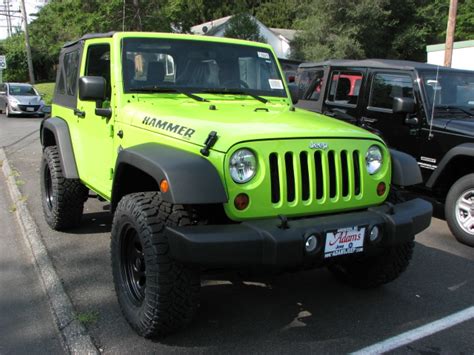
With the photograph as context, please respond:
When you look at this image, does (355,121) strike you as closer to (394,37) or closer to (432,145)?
(432,145)

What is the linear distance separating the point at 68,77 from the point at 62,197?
1.34 m

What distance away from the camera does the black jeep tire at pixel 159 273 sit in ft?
9.27

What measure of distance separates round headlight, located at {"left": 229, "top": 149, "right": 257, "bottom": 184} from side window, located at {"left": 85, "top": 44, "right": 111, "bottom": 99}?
1.80 m

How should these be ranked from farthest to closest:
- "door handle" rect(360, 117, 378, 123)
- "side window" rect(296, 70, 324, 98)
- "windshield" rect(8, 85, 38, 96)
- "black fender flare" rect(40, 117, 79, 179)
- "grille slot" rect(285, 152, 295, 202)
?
"windshield" rect(8, 85, 38, 96) → "side window" rect(296, 70, 324, 98) → "door handle" rect(360, 117, 378, 123) → "black fender flare" rect(40, 117, 79, 179) → "grille slot" rect(285, 152, 295, 202)

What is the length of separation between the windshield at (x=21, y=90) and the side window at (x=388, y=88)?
17.7 m

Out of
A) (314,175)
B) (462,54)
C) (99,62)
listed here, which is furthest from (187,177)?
(462,54)

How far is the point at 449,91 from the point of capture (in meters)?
6.17

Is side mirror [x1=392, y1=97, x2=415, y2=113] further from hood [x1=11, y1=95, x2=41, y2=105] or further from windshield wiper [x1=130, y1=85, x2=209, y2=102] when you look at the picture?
hood [x1=11, y1=95, x2=41, y2=105]

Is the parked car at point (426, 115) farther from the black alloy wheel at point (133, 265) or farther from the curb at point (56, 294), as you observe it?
the curb at point (56, 294)

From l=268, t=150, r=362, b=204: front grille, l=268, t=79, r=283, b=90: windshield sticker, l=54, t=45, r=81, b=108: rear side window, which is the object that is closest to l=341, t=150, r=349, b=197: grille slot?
l=268, t=150, r=362, b=204: front grille

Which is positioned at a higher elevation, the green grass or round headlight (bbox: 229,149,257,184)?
round headlight (bbox: 229,149,257,184)

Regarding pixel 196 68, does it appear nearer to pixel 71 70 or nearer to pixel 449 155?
pixel 71 70

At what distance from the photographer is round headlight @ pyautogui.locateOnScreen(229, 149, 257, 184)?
9.18ft

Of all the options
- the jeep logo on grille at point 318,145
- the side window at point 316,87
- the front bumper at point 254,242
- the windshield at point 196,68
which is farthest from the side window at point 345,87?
the front bumper at point 254,242
